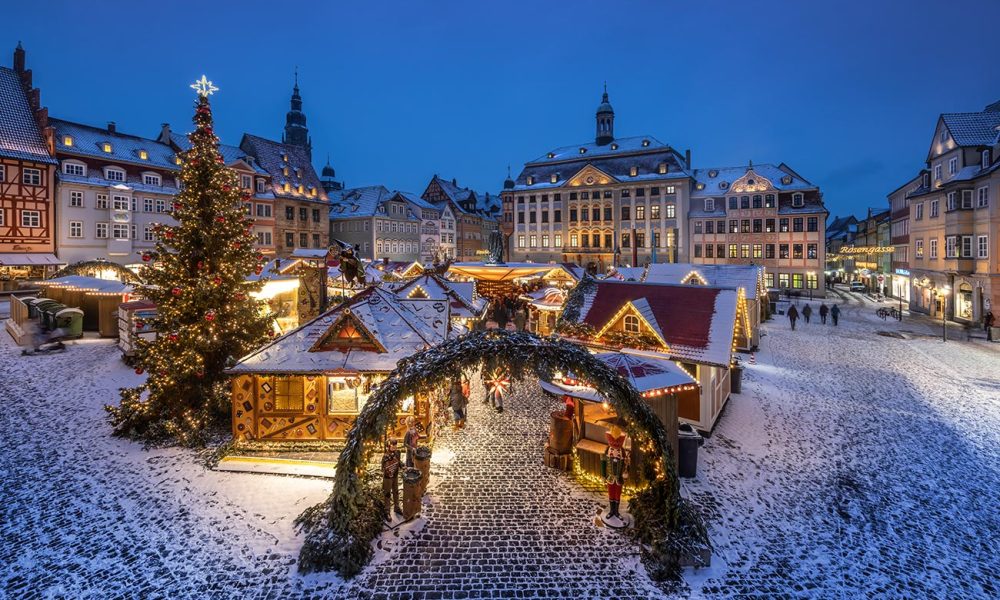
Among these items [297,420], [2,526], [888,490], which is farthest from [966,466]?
[2,526]

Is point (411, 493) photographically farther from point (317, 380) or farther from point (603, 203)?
point (603, 203)

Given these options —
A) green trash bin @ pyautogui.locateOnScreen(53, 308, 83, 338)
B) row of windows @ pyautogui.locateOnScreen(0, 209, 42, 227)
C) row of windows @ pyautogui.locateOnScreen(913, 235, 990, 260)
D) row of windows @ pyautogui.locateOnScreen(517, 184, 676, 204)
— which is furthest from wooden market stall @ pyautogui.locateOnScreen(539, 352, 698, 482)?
row of windows @ pyautogui.locateOnScreen(517, 184, 676, 204)

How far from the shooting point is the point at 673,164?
56.0 metres

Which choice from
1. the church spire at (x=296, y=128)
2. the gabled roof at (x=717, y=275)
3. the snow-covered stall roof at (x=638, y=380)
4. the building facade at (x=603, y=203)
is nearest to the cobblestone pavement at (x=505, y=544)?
the snow-covered stall roof at (x=638, y=380)

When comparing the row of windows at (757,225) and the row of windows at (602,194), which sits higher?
the row of windows at (602,194)

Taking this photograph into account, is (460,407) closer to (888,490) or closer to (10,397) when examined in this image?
(888,490)

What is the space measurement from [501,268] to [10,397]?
53.7 ft

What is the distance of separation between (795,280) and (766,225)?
6.68 metres

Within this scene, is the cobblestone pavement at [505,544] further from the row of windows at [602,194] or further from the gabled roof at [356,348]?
the row of windows at [602,194]

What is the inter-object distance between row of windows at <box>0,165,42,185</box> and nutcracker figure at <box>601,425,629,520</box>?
46.7 m

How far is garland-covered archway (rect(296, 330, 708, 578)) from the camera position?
734cm

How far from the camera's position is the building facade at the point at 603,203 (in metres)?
55.9

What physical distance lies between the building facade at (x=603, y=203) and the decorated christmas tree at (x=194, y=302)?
47684mm

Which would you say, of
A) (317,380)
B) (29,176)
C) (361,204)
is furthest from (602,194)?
(29,176)
